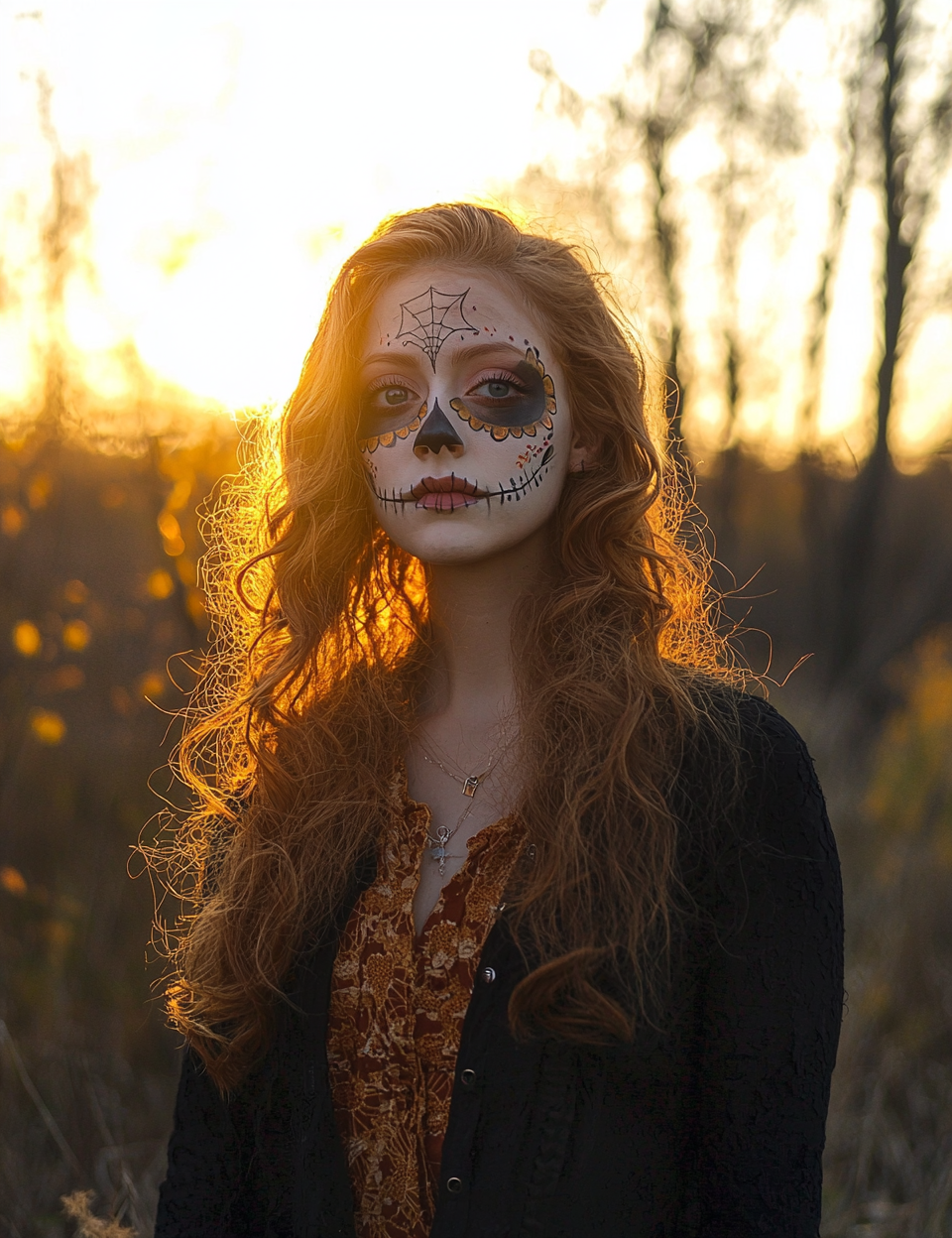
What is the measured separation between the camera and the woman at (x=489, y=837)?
1.40m

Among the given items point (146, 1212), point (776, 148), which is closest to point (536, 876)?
point (146, 1212)

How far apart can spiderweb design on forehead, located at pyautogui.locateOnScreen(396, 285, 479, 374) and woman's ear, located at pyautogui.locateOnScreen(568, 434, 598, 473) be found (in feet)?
0.89

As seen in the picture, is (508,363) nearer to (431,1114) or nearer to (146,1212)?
(431,1114)

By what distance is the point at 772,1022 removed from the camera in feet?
4.52

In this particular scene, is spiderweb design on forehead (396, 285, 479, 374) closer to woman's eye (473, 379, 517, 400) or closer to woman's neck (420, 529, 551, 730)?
woman's eye (473, 379, 517, 400)

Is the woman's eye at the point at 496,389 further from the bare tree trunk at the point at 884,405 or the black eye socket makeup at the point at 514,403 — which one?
the bare tree trunk at the point at 884,405

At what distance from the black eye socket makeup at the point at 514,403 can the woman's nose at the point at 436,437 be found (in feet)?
0.11

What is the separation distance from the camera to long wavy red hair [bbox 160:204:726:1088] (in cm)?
147

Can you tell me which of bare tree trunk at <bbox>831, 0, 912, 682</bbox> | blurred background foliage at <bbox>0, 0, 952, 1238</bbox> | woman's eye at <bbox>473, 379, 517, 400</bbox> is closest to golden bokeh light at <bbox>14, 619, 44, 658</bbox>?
blurred background foliage at <bbox>0, 0, 952, 1238</bbox>

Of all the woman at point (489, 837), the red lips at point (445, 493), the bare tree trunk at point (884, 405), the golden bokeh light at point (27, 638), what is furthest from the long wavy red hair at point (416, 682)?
the bare tree trunk at point (884, 405)

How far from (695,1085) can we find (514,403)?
1.09 metres

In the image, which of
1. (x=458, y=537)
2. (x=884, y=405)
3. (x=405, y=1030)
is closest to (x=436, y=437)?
(x=458, y=537)

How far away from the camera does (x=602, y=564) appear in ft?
5.78

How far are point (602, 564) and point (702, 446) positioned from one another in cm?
621
